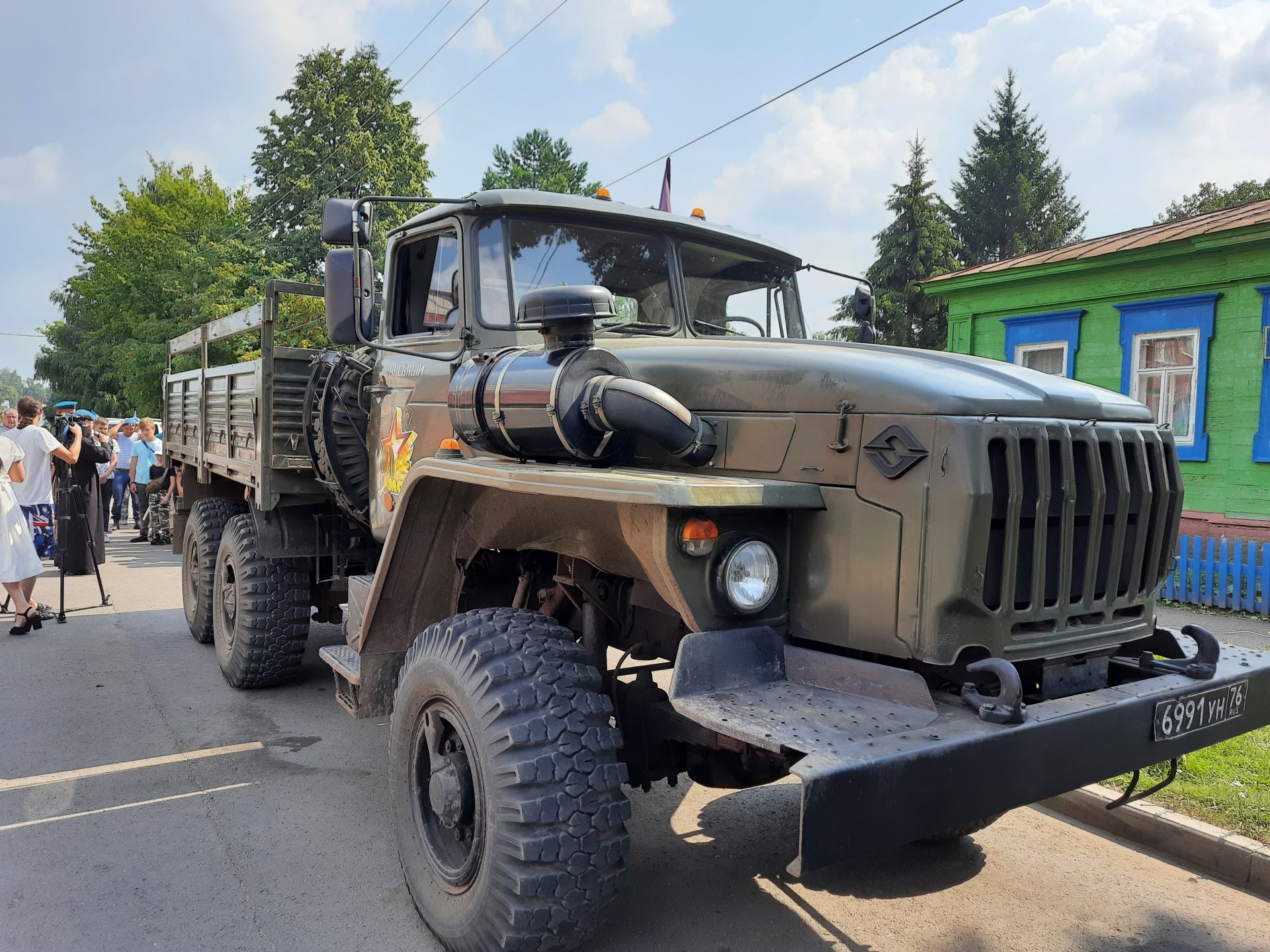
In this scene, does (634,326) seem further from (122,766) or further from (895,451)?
(122,766)

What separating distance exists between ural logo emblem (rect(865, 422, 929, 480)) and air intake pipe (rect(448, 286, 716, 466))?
57 centimetres

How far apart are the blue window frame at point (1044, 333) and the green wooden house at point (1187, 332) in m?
0.02

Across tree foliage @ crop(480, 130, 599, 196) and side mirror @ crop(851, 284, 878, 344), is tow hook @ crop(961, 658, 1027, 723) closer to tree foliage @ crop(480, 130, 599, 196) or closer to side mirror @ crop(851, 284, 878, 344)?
side mirror @ crop(851, 284, 878, 344)

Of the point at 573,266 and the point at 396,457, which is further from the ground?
the point at 573,266

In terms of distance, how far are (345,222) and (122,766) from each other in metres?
2.96

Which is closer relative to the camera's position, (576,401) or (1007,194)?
(576,401)

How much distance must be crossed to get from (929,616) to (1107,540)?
71 cm

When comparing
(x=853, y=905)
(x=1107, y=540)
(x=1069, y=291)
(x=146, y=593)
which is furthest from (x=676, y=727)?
(x=1069, y=291)

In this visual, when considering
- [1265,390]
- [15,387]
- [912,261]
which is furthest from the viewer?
[15,387]

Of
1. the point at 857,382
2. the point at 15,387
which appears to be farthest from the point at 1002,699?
the point at 15,387

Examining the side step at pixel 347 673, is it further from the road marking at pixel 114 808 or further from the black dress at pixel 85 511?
the black dress at pixel 85 511

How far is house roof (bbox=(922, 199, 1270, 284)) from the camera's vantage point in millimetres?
9898

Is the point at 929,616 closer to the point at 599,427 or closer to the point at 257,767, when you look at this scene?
the point at 599,427

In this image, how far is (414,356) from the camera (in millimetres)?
3805
